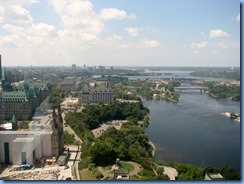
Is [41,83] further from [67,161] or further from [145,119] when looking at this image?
[145,119]

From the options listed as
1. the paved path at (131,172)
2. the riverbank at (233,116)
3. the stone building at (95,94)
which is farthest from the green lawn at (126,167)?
the stone building at (95,94)

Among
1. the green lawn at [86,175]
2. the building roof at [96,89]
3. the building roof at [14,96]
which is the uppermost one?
the building roof at [14,96]

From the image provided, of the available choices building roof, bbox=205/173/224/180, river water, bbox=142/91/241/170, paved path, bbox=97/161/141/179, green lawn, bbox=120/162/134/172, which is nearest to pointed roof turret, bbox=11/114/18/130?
paved path, bbox=97/161/141/179

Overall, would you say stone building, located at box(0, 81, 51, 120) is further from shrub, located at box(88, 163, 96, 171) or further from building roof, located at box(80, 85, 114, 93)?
building roof, located at box(80, 85, 114, 93)

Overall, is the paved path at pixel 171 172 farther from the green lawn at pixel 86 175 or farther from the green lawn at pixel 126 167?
the green lawn at pixel 86 175

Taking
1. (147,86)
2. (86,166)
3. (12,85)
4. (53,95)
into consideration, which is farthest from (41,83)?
(147,86)

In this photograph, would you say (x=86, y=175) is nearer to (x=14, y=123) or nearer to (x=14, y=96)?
(x=14, y=123)
